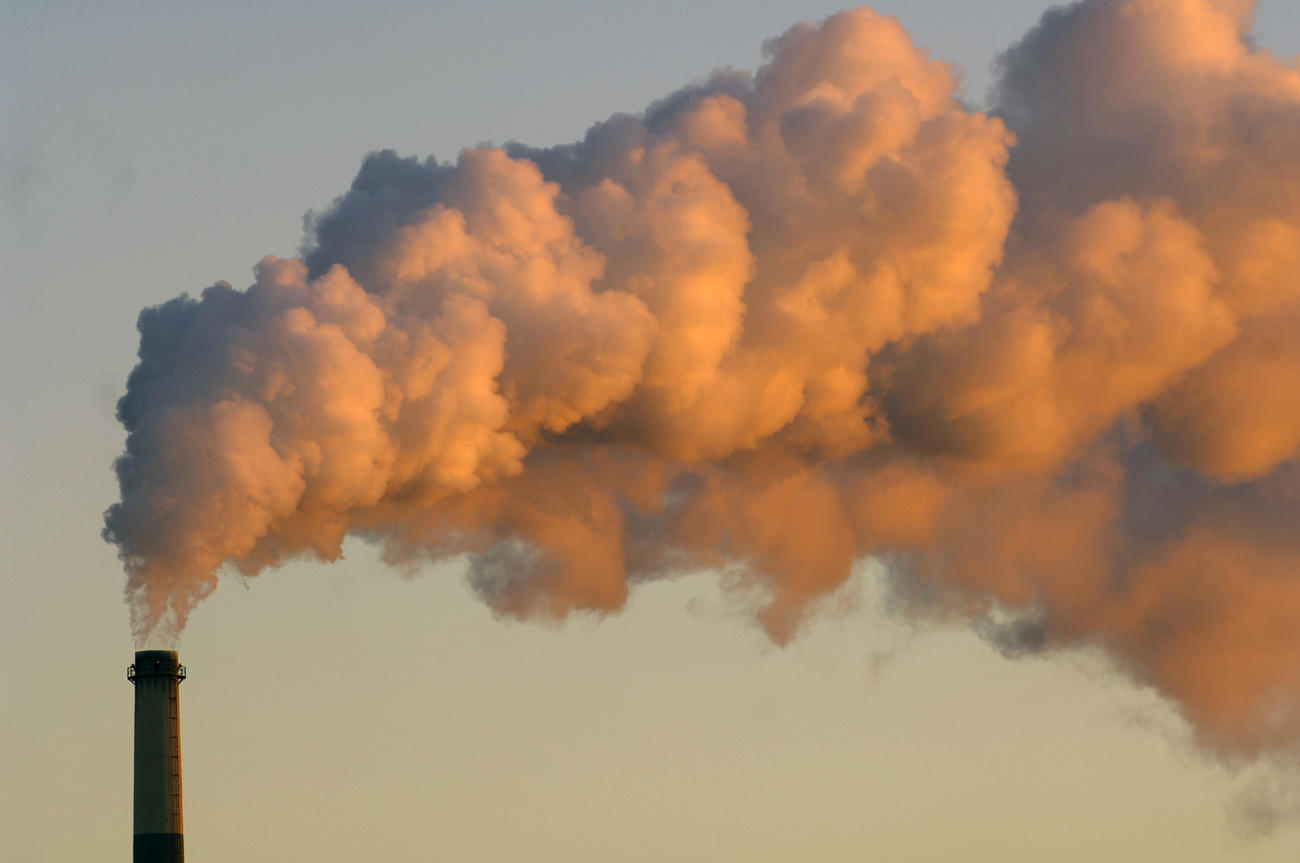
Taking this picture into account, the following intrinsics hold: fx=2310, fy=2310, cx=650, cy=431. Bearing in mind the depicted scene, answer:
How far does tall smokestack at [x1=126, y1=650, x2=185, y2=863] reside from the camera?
228ft

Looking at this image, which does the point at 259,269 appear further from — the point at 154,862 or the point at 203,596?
the point at 154,862

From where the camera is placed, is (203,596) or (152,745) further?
(152,745)

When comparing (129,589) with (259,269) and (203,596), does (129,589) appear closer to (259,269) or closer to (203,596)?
(203,596)

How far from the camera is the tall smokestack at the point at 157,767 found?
69.6m

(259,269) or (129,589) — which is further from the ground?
(259,269)

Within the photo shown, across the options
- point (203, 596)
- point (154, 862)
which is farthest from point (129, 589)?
point (154, 862)

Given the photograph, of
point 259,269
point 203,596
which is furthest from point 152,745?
point 259,269

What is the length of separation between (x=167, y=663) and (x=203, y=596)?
4916 mm

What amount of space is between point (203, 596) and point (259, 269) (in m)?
9.62

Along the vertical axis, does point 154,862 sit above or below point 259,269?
below

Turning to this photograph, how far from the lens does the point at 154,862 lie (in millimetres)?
69250

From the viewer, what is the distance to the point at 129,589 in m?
66.2

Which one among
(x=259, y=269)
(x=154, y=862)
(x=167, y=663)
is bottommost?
(x=154, y=862)

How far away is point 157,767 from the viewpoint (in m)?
69.9
